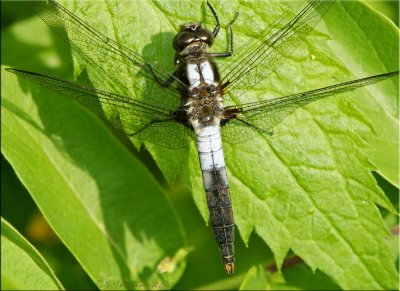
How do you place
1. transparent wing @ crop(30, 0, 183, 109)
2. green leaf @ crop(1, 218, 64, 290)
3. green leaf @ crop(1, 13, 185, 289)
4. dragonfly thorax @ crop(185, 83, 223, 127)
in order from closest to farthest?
green leaf @ crop(1, 218, 64, 290)
transparent wing @ crop(30, 0, 183, 109)
dragonfly thorax @ crop(185, 83, 223, 127)
green leaf @ crop(1, 13, 185, 289)

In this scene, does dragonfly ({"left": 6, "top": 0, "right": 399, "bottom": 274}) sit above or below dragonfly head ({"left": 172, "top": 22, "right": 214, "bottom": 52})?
below

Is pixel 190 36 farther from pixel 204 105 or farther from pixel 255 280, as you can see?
pixel 255 280

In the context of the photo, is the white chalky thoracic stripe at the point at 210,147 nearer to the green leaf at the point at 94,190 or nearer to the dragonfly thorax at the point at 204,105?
the dragonfly thorax at the point at 204,105

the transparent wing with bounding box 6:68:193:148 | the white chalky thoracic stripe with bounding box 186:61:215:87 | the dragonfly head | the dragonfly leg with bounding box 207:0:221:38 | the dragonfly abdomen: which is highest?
the dragonfly leg with bounding box 207:0:221:38

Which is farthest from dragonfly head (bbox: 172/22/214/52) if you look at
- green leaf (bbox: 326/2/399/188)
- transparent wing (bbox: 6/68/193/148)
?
green leaf (bbox: 326/2/399/188)

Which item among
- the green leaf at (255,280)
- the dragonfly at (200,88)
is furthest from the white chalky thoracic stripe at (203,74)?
the green leaf at (255,280)

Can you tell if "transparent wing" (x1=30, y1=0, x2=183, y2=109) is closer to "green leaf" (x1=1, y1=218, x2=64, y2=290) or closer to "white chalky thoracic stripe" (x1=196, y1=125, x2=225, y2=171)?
"white chalky thoracic stripe" (x1=196, y1=125, x2=225, y2=171)

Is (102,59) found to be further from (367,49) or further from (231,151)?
(367,49)

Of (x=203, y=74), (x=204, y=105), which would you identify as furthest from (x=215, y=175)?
(x=203, y=74)
